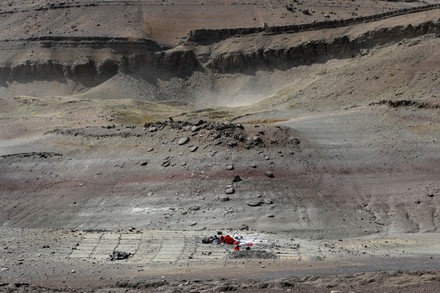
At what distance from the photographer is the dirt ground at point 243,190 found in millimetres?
17609

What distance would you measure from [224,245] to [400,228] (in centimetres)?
683

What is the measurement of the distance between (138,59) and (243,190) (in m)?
42.6

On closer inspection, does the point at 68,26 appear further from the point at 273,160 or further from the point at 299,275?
the point at 299,275

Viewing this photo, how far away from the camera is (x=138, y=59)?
66.6 meters

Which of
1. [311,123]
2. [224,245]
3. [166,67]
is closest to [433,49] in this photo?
[311,123]

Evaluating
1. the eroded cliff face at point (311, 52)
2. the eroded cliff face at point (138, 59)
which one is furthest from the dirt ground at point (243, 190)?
the eroded cliff face at point (138, 59)

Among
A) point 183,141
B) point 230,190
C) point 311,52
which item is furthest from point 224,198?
point 311,52

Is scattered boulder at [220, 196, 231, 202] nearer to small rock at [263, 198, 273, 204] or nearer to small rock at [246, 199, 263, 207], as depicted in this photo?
small rock at [246, 199, 263, 207]

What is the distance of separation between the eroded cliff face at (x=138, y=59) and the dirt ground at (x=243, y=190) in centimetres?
1051

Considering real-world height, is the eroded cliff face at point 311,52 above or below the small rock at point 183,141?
above

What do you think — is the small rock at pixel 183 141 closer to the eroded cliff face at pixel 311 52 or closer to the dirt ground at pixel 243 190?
the dirt ground at pixel 243 190

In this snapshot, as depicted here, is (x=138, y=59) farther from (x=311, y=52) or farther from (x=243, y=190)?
(x=243, y=190)

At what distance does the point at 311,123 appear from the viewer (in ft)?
108

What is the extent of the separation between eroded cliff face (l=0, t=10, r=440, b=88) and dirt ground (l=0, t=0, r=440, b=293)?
1051cm
